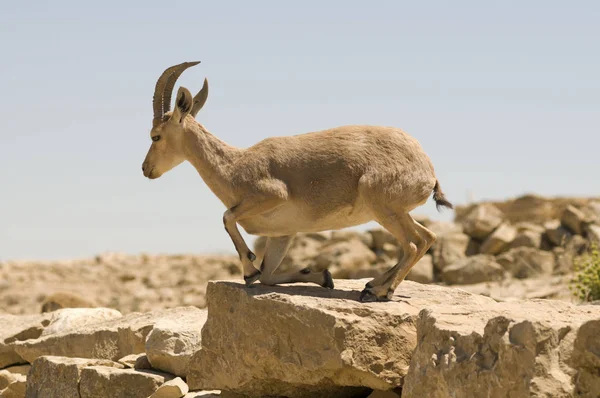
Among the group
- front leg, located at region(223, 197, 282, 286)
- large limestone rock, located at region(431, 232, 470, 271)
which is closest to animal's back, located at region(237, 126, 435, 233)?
front leg, located at region(223, 197, 282, 286)

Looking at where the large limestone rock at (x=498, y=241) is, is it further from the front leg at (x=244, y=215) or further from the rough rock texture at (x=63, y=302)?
the front leg at (x=244, y=215)

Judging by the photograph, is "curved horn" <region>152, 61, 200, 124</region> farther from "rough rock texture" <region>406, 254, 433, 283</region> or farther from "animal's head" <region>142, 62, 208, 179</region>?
"rough rock texture" <region>406, 254, 433, 283</region>

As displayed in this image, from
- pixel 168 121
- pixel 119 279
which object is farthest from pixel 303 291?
pixel 119 279

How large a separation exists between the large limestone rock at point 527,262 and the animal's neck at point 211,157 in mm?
10593

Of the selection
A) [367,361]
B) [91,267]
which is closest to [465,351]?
[367,361]

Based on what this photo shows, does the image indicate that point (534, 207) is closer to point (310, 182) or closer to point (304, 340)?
point (310, 182)

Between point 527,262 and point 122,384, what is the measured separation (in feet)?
35.8

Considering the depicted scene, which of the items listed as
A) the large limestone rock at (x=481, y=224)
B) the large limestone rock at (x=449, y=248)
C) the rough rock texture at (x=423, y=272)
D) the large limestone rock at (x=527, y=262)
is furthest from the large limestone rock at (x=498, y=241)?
the rough rock texture at (x=423, y=272)

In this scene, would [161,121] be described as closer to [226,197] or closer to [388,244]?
[226,197]

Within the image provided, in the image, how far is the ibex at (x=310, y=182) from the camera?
7.34 meters

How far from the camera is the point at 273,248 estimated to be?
7.99 m

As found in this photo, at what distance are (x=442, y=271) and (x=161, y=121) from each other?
10.7m

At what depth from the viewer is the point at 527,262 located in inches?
683

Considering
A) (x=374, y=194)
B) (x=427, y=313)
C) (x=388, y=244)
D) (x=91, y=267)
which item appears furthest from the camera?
(x=91, y=267)
